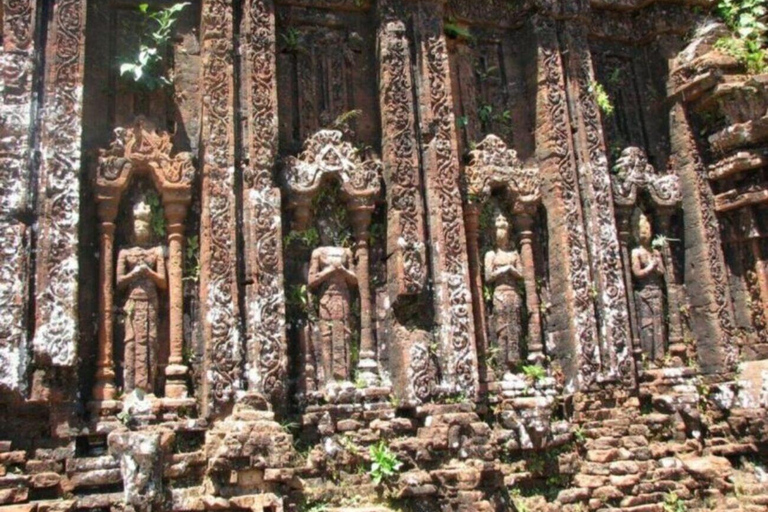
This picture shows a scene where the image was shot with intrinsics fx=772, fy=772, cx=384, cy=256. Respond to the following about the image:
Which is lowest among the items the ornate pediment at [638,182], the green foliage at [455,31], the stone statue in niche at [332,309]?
the stone statue in niche at [332,309]

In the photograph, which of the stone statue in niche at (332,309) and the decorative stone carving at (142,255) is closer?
the decorative stone carving at (142,255)

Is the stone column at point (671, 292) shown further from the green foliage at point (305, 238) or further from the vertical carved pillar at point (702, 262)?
the green foliage at point (305, 238)

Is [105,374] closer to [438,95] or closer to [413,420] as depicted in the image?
[413,420]

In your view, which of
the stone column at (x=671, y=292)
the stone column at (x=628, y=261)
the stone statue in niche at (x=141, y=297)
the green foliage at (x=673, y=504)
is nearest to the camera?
the stone statue in niche at (x=141, y=297)

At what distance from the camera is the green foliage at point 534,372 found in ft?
34.8

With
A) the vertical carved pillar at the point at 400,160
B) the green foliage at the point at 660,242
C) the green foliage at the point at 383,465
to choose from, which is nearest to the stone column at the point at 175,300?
the green foliage at the point at 383,465

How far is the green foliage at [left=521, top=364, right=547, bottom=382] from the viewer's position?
10617mm

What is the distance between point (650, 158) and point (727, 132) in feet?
3.95

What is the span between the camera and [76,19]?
30.0ft

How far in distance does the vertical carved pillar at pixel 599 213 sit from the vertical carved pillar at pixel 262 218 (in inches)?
182

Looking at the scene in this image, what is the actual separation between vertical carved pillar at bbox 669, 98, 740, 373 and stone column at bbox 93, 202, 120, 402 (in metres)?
8.46

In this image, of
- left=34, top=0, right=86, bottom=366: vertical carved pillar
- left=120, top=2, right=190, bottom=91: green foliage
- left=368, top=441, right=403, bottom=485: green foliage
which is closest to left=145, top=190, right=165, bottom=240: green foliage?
left=34, top=0, right=86, bottom=366: vertical carved pillar

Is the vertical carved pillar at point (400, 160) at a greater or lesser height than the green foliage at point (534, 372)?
greater

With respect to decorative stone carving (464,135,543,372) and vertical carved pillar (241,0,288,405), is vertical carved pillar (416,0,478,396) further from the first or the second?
vertical carved pillar (241,0,288,405)
